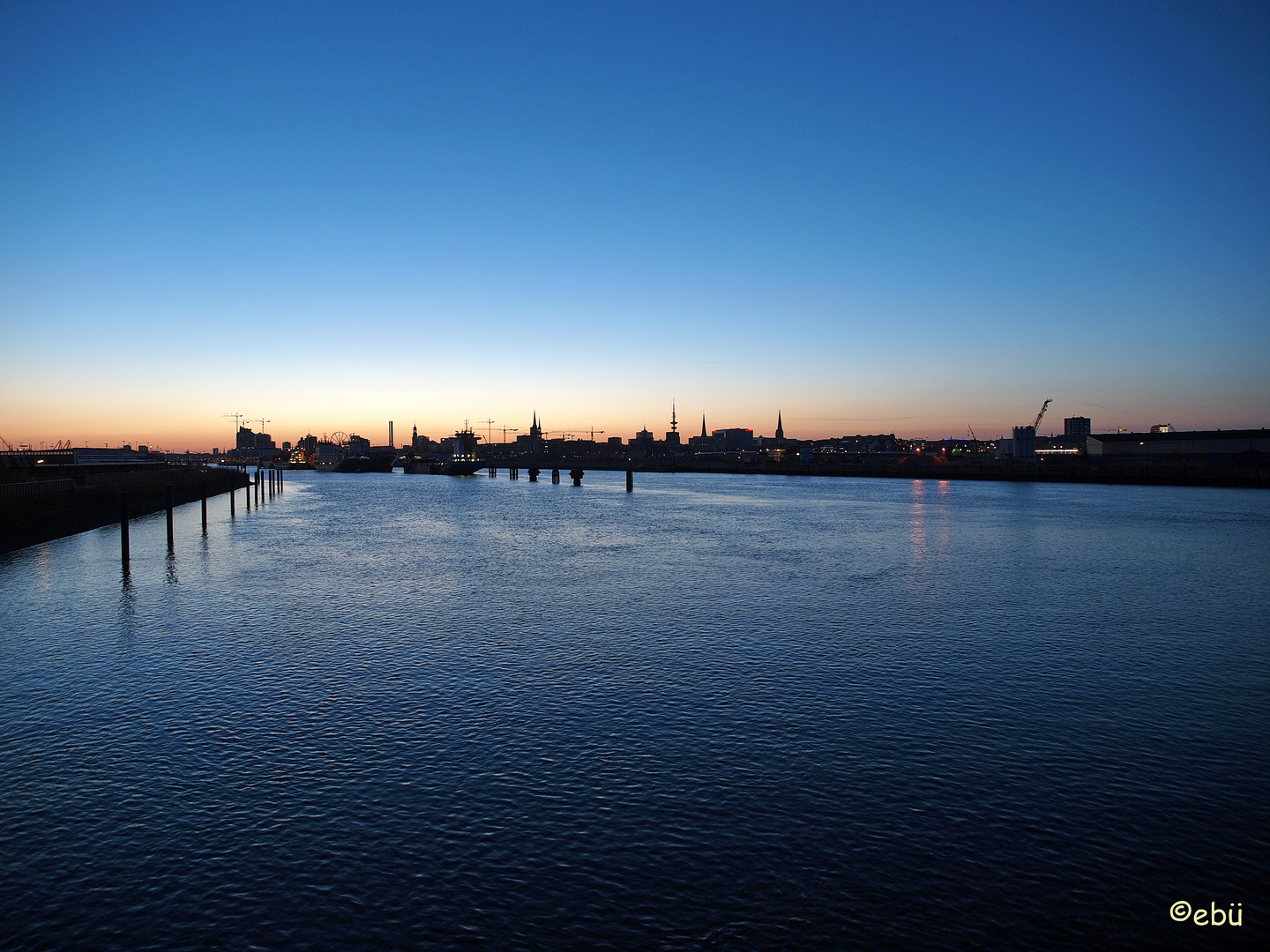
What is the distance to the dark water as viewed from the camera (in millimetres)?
8695

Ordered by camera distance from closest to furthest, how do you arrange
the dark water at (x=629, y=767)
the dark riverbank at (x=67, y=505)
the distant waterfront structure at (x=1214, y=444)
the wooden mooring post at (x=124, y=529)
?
the dark water at (x=629, y=767) → the wooden mooring post at (x=124, y=529) → the dark riverbank at (x=67, y=505) → the distant waterfront structure at (x=1214, y=444)

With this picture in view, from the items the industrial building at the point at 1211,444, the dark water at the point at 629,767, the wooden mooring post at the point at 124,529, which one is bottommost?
the dark water at the point at 629,767

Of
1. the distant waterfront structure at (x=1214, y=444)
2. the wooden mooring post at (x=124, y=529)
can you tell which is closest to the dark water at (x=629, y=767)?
the wooden mooring post at (x=124, y=529)

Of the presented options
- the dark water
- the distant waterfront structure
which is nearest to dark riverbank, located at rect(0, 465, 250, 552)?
the dark water

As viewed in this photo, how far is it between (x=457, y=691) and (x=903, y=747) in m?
9.47

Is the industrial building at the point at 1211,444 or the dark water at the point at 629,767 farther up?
the industrial building at the point at 1211,444

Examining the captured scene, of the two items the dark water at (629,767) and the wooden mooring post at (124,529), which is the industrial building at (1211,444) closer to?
the dark water at (629,767)

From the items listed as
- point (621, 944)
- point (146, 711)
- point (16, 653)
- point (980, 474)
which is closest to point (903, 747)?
point (621, 944)

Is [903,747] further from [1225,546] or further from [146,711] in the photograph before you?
[1225,546]

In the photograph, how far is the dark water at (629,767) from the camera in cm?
870

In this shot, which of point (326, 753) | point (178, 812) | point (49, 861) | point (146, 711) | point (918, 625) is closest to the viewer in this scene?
point (49, 861)

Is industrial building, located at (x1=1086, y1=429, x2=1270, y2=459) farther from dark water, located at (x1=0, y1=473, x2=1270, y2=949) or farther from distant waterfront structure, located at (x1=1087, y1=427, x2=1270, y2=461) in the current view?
dark water, located at (x1=0, y1=473, x2=1270, y2=949)

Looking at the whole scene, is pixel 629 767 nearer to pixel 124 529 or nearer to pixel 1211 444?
pixel 124 529

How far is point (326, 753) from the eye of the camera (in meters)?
13.2
